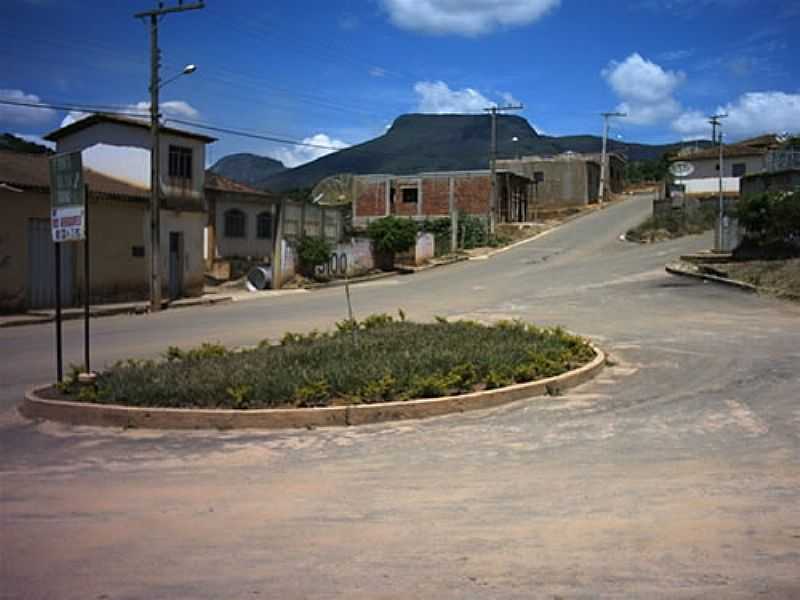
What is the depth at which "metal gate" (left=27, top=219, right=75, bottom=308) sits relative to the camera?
2358 cm

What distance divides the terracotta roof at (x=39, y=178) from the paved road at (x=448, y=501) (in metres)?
13.5

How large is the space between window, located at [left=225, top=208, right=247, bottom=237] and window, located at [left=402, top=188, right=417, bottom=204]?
22.0m

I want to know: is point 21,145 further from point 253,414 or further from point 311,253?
point 253,414

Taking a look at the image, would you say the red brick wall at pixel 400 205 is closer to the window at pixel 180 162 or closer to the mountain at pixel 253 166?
the window at pixel 180 162

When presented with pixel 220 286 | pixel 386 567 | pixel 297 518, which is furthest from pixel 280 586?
pixel 220 286

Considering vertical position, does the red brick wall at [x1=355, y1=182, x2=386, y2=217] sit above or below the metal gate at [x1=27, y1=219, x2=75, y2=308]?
above

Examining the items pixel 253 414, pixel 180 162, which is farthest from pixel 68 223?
pixel 180 162

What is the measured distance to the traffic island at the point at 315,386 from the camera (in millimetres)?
8508

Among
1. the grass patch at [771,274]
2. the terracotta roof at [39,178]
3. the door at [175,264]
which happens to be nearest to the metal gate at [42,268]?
the terracotta roof at [39,178]

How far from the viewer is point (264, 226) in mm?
43406

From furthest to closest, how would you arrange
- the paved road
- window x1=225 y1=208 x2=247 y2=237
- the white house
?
1. window x1=225 y1=208 x2=247 y2=237
2. the white house
3. the paved road

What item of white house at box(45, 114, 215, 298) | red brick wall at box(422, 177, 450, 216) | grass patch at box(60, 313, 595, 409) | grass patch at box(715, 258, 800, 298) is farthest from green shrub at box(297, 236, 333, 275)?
red brick wall at box(422, 177, 450, 216)

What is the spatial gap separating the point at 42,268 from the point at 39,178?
8.92ft

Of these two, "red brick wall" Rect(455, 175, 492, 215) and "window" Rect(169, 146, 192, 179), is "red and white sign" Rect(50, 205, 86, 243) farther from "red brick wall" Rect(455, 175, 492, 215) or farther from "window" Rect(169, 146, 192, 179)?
"red brick wall" Rect(455, 175, 492, 215)
